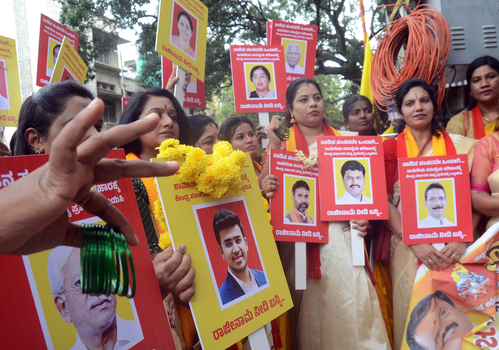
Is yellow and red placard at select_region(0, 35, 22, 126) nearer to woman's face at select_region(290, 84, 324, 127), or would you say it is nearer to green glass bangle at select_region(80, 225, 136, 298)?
woman's face at select_region(290, 84, 324, 127)

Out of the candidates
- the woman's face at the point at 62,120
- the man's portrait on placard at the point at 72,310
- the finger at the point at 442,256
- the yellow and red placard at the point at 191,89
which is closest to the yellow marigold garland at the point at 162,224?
the man's portrait on placard at the point at 72,310

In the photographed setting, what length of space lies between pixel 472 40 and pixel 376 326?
2.80 metres

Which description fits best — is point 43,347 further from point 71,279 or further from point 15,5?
point 15,5

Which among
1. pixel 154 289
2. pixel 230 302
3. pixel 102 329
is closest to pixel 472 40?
pixel 230 302

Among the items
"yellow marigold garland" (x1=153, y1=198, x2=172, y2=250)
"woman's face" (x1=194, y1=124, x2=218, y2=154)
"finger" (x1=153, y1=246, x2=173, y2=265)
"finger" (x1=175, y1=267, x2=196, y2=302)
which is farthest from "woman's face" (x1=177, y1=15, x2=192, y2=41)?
"finger" (x1=175, y1=267, x2=196, y2=302)

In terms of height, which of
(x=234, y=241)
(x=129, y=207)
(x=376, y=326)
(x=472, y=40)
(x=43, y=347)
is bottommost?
(x=376, y=326)

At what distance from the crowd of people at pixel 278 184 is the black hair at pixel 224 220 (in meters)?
0.18

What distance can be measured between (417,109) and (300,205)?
119 cm

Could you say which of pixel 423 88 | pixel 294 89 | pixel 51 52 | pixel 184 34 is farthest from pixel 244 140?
pixel 51 52

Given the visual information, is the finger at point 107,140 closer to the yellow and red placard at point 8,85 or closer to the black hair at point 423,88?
the black hair at point 423,88

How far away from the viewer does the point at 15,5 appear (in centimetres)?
1622

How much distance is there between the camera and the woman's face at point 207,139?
3.06 metres

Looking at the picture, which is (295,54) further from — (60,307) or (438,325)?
(60,307)

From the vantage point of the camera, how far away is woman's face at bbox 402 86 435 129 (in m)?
2.59
